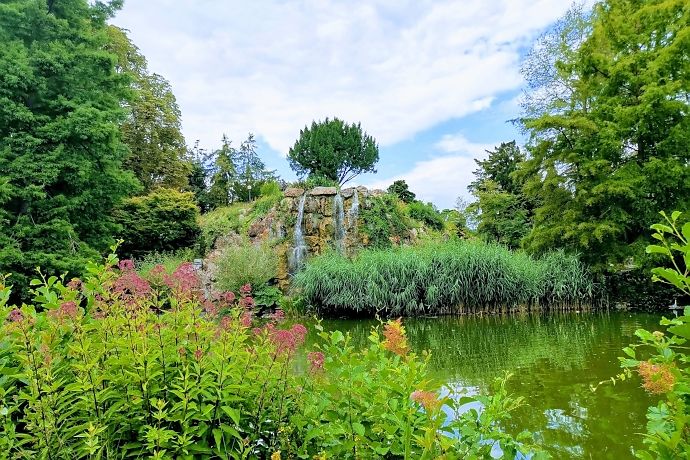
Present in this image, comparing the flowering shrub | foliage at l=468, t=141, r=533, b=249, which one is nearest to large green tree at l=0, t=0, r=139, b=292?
the flowering shrub

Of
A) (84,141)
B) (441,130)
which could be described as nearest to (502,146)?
(441,130)

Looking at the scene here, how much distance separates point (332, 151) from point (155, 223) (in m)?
13.6

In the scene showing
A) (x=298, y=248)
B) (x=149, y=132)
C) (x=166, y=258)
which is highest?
(x=149, y=132)

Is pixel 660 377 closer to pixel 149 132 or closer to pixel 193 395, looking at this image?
pixel 193 395

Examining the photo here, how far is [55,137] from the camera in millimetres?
9344

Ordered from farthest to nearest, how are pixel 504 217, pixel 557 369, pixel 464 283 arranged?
1. pixel 504 217
2. pixel 464 283
3. pixel 557 369

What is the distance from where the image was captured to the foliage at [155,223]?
16609mm

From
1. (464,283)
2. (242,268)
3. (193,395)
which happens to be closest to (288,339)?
(193,395)

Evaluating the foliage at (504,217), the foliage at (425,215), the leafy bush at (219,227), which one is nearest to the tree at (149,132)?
the leafy bush at (219,227)

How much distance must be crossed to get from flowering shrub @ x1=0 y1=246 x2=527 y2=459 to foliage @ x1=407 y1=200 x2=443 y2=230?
1612 centimetres

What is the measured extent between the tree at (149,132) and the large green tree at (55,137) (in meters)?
11.6

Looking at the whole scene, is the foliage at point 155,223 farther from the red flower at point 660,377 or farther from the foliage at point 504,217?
the red flower at point 660,377

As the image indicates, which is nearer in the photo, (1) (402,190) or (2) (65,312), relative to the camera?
(2) (65,312)

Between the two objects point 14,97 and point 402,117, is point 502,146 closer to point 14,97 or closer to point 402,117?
point 402,117
